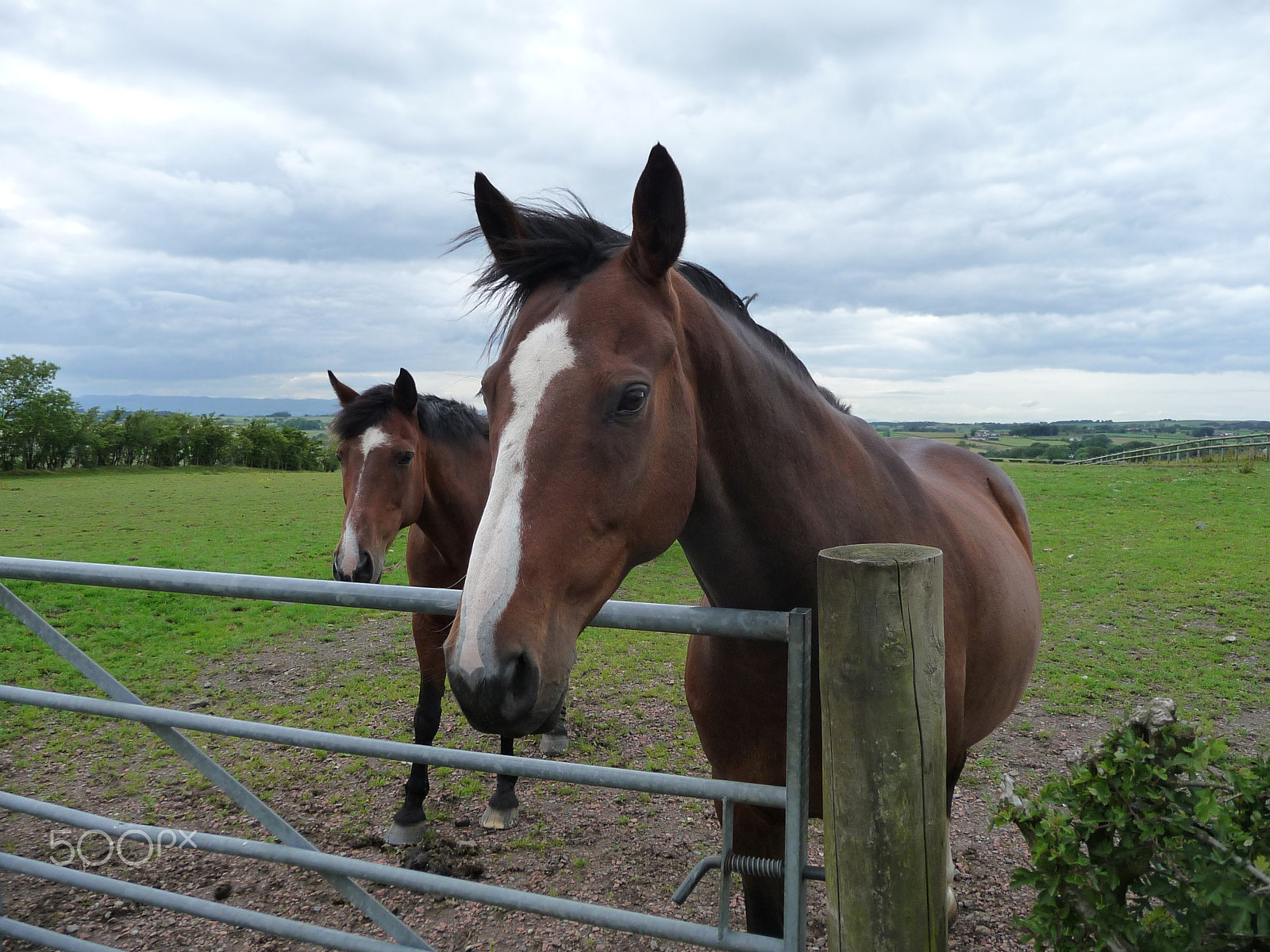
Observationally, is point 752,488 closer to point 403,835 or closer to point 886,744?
point 886,744

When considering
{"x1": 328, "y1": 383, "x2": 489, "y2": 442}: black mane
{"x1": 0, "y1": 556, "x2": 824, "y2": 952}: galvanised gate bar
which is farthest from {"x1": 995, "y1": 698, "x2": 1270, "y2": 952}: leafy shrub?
{"x1": 328, "y1": 383, "x2": 489, "y2": 442}: black mane

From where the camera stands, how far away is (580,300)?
5.04 feet

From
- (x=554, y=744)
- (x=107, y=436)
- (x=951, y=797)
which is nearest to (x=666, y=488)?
(x=951, y=797)

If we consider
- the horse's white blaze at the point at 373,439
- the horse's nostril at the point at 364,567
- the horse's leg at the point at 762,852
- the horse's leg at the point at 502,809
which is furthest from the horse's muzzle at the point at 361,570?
the horse's leg at the point at 762,852

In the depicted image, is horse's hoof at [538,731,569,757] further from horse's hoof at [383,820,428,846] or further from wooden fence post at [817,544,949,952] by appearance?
wooden fence post at [817,544,949,952]

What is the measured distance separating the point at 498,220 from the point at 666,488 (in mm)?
906

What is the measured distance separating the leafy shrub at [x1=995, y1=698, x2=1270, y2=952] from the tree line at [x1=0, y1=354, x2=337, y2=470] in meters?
33.4

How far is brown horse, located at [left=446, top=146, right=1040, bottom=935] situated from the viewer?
50.6 inches

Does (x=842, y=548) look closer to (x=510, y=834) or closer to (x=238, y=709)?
(x=510, y=834)

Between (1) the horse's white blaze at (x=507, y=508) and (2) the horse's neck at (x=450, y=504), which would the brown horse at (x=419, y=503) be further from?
(1) the horse's white blaze at (x=507, y=508)

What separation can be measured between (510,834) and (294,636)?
5.22 meters

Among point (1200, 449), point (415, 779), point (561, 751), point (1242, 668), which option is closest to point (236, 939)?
point (415, 779)

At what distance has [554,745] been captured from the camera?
502 cm

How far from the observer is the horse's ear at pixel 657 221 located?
1555 mm
